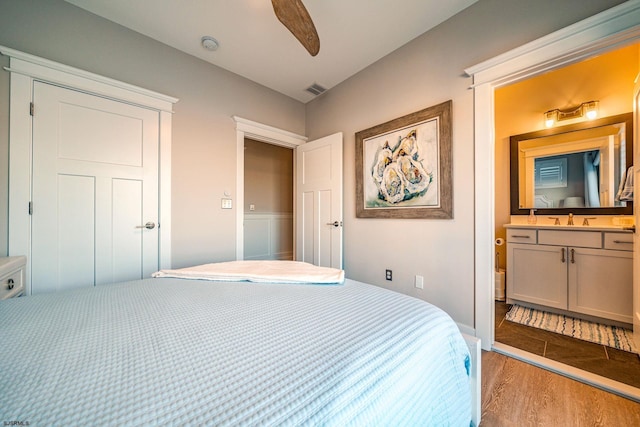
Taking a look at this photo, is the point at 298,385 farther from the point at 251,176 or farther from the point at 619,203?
the point at 251,176

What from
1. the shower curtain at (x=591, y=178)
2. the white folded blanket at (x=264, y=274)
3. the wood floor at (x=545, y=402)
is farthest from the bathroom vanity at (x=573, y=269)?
the white folded blanket at (x=264, y=274)

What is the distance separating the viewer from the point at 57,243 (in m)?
1.75

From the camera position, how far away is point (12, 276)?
1.40 meters

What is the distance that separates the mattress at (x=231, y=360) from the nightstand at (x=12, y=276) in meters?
0.56

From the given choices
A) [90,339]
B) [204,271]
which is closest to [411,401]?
[90,339]

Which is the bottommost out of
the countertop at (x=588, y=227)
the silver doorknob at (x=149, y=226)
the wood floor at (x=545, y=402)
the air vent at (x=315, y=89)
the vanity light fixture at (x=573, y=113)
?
the wood floor at (x=545, y=402)

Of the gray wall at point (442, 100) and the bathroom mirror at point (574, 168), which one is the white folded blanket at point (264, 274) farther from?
the bathroom mirror at point (574, 168)

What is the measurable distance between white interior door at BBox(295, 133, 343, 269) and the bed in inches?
69.9

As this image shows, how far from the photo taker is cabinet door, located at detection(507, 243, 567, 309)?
2350 millimetres

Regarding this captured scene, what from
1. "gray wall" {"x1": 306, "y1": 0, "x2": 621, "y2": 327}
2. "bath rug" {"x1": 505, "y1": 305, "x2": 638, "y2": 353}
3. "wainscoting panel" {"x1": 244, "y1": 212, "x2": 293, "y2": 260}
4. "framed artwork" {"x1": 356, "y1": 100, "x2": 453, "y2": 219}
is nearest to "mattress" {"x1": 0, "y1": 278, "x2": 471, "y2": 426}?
"gray wall" {"x1": 306, "y1": 0, "x2": 621, "y2": 327}

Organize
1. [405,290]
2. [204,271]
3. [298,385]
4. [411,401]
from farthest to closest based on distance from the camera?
[405,290] → [204,271] → [411,401] → [298,385]

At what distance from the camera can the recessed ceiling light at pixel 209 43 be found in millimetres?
2160

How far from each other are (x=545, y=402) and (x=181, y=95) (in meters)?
3.57

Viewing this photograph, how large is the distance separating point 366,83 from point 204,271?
247 cm
